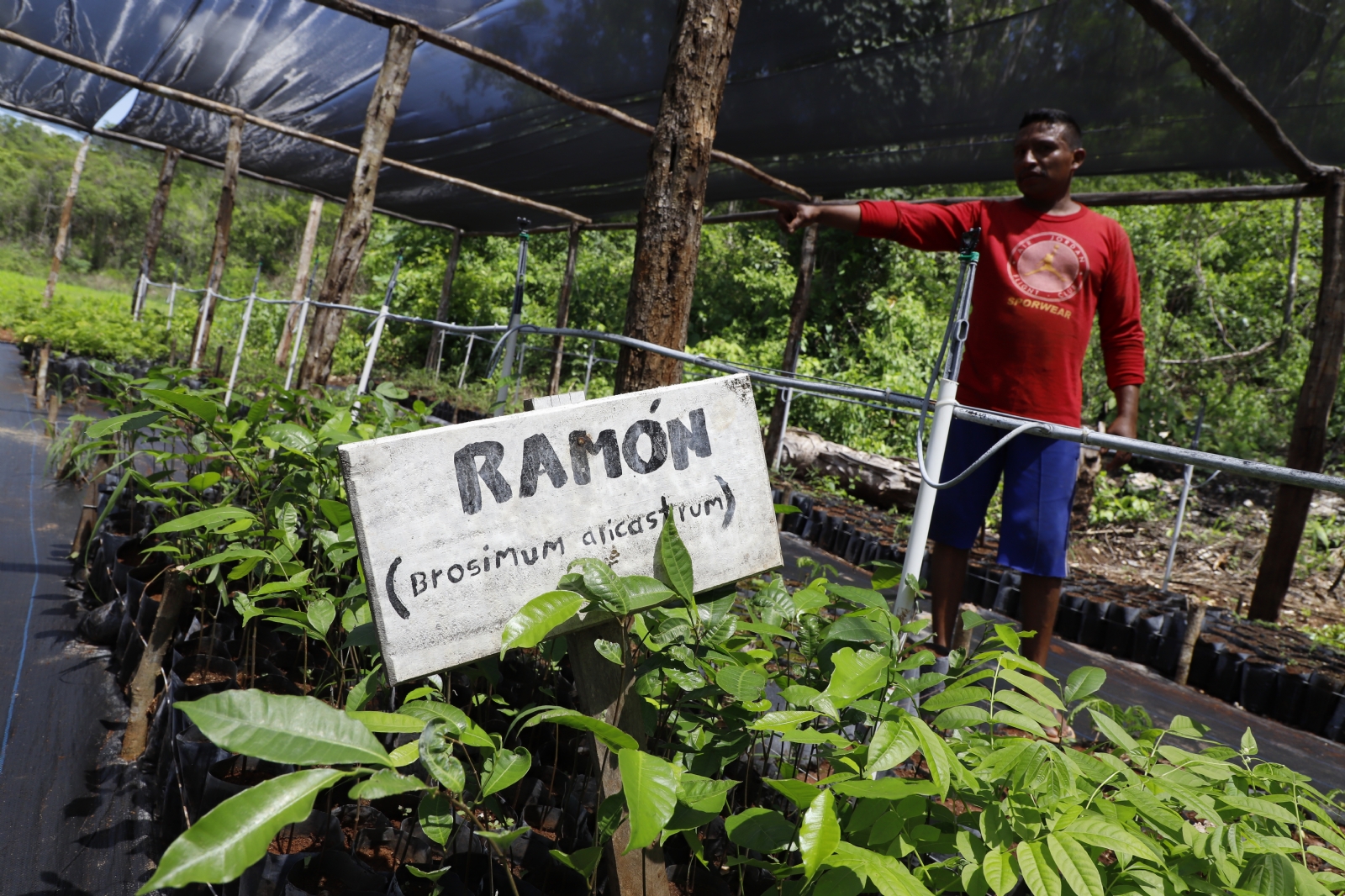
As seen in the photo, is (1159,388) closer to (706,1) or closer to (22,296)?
(706,1)

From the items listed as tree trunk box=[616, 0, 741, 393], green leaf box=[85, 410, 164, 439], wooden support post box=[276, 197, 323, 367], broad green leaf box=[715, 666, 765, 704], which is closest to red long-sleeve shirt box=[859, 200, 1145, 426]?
tree trunk box=[616, 0, 741, 393]

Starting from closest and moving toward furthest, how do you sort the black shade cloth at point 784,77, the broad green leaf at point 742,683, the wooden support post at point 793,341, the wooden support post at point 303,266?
the broad green leaf at point 742,683 → the black shade cloth at point 784,77 → the wooden support post at point 793,341 → the wooden support post at point 303,266

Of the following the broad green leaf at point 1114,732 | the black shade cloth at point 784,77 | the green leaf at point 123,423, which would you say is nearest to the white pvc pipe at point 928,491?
the broad green leaf at point 1114,732

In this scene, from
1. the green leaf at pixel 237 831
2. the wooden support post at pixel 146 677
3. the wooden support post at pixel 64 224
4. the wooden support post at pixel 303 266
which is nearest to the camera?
the green leaf at pixel 237 831

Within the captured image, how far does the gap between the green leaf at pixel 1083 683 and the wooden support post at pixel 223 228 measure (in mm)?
7546

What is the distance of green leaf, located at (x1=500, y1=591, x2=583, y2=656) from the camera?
2.63ft

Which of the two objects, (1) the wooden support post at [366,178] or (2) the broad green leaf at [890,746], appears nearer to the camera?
(2) the broad green leaf at [890,746]

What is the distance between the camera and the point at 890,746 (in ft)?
2.29

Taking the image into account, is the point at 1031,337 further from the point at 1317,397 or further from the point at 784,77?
the point at 1317,397

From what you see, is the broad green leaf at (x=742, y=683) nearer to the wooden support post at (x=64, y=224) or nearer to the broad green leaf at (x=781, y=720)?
the broad green leaf at (x=781, y=720)

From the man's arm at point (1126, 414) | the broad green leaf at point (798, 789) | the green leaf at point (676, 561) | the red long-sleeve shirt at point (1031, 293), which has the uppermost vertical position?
the red long-sleeve shirt at point (1031, 293)

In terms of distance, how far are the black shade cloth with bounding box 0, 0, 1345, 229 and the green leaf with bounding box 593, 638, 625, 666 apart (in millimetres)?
3435

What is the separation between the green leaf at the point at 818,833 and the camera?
612mm

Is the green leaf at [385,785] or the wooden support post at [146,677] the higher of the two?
the green leaf at [385,785]
